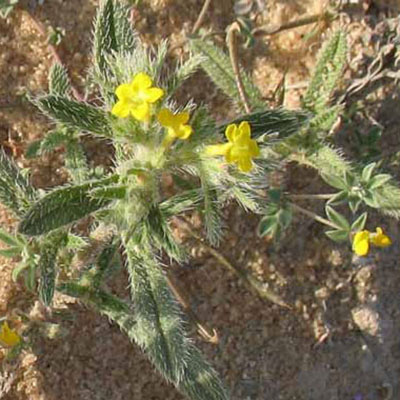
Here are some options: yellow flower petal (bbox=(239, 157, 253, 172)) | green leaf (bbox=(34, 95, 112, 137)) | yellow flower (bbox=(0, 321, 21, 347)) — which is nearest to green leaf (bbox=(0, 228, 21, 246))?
yellow flower (bbox=(0, 321, 21, 347))

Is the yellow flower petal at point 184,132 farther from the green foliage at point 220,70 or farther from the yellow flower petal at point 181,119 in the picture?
the green foliage at point 220,70

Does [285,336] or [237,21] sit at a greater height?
[237,21]

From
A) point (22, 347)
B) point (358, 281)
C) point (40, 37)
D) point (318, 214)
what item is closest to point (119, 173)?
point (22, 347)

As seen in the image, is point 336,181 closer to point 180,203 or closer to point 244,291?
point 244,291

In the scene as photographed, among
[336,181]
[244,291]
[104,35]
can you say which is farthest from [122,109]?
[244,291]

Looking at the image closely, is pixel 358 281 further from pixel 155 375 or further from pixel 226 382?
pixel 155 375
